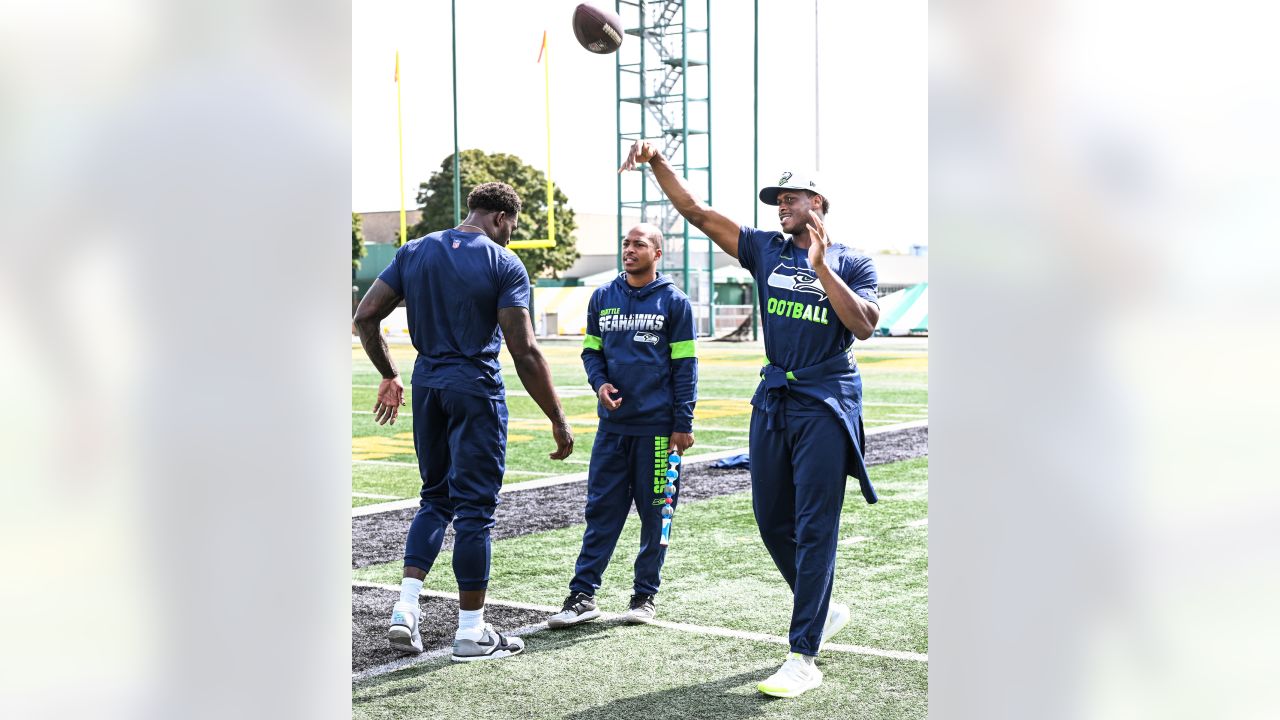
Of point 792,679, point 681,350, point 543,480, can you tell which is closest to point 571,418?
point 543,480

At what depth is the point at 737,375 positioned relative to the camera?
23.5 meters

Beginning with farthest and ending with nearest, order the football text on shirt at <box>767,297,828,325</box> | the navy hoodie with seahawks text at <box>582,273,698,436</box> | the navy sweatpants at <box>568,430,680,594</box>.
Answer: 1. the navy hoodie with seahawks text at <box>582,273,698,436</box>
2. the navy sweatpants at <box>568,430,680,594</box>
3. the football text on shirt at <box>767,297,828,325</box>

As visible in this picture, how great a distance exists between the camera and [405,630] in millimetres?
5195

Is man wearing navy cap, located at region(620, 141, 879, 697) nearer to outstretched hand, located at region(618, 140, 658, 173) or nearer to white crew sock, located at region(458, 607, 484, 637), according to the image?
outstretched hand, located at region(618, 140, 658, 173)

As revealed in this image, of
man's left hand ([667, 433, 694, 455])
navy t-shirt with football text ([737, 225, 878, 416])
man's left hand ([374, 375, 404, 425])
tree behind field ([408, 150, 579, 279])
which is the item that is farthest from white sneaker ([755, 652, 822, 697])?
tree behind field ([408, 150, 579, 279])

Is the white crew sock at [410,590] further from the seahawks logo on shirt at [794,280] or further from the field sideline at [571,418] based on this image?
the field sideline at [571,418]

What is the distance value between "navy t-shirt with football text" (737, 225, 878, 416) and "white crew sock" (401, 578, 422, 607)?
1.90 metres

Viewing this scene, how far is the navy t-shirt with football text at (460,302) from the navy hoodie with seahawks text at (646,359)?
682 mm

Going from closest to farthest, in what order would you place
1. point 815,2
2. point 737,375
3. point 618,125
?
point 737,375, point 815,2, point 618,125

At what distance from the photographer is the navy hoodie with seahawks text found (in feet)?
19.8
